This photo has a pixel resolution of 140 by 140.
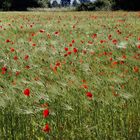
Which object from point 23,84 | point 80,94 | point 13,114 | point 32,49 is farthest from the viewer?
point 32,49

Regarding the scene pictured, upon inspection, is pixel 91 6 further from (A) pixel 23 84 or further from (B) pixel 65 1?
(B) pixel 65 1

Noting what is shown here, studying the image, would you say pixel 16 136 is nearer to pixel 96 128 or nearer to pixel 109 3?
pixel 96 128

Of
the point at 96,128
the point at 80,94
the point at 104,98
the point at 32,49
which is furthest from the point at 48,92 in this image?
the point at 32,49

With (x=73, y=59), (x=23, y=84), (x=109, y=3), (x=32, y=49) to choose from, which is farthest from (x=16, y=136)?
(x=109, y=3)

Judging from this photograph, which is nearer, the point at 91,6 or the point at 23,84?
the point at 23,84

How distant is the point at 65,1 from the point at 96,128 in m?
155

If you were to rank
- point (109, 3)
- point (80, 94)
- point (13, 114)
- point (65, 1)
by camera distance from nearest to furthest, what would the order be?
point (13, 114), point (80, 94), point (109, 3), point (65, 1)

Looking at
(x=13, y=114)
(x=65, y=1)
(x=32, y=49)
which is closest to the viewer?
(x=13, y=114)

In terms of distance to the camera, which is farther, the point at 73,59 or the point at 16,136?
the point at 73,59

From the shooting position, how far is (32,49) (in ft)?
20.4

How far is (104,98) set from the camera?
2760 millimetres

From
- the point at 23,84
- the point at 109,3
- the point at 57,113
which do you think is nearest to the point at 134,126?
the point at 57,113

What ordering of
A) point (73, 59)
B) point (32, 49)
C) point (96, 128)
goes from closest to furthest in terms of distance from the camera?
point (96, 128) → point (73, 59) → point (32, 49)

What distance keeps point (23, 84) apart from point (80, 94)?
2.08ft
